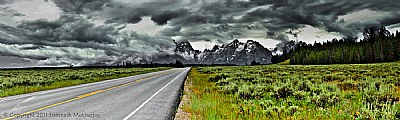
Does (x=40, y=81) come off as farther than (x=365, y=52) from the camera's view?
No

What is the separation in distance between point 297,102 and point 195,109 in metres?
3.80

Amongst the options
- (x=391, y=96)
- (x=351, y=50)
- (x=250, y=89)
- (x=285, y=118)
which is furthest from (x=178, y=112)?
(x=351, y=50)

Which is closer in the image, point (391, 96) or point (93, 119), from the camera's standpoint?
point (93, 119)

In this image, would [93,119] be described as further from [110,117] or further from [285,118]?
[285,118]

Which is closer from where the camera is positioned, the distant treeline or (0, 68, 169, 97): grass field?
(0, 68, 169, 97): grass field

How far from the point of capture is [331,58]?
381 ft

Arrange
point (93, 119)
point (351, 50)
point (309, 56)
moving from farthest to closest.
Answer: point (309, 56), point (351, 50), point (93, 119)

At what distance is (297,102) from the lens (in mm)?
9883

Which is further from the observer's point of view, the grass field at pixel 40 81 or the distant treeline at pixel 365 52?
the distant treeline at pixel 365 52

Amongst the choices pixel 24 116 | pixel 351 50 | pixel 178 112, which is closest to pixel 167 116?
pixel 178 112

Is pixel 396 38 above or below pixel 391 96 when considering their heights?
above

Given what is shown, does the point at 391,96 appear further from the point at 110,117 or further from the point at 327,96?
the point at 110,117

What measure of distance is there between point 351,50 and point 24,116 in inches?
4716

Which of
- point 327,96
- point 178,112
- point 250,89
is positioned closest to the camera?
point 178,112
